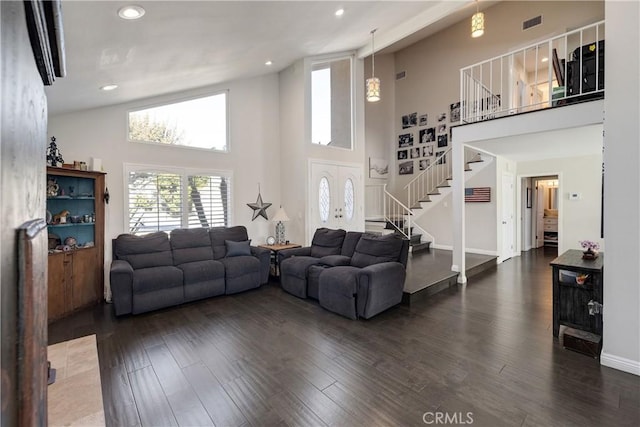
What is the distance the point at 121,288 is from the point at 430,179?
746 cm

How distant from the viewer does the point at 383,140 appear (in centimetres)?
939

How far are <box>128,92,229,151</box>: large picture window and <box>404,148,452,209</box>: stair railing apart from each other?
484 cm

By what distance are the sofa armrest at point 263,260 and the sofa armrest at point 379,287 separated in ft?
6.52

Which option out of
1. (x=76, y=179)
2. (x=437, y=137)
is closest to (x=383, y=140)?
(x=437, y=137)

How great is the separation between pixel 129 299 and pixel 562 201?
8463 millimetres

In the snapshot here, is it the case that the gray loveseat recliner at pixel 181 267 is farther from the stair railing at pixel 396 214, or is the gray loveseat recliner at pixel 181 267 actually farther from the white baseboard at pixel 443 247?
the white baseboard at pixel 443 247

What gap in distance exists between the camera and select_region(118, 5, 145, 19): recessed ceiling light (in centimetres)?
230

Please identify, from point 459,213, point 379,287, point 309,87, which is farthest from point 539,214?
point 379,287

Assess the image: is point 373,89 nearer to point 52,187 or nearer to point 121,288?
point 121,288

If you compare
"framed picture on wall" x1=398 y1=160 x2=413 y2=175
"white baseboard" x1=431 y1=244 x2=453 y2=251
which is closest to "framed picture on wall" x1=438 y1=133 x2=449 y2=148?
"framed picture on wall" x1=398 y1=160 x2=413 y2=175

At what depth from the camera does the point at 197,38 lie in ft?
10.8

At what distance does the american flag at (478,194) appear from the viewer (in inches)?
275

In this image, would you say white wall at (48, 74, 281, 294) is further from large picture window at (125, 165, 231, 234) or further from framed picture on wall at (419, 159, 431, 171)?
framed picture on wall at (419, 159, 431, 171)

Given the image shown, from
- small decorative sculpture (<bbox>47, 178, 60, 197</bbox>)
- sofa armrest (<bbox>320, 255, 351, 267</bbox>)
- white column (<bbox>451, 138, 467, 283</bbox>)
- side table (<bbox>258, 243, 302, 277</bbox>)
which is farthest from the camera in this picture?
side table (<bbox>258, 243, 302, 277</bbox>)
